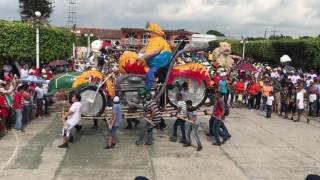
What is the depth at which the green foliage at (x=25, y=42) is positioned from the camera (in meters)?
28.3

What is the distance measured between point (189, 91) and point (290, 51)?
30.0 m

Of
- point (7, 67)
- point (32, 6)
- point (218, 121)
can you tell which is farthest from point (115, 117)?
point (32, 6)

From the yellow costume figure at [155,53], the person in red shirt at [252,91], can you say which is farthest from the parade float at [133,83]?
the person in red shirt at [252,91]

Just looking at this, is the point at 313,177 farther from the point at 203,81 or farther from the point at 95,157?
the point at 203,81

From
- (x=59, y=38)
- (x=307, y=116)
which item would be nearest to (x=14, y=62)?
(x=59, y=38)

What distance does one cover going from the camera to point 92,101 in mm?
14250

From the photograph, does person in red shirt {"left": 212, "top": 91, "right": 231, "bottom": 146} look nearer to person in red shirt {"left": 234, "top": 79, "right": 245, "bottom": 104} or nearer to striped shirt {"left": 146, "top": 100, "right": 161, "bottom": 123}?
striped shirt {"left": 146, "top": 100, "right": 161, "bottom": 123}

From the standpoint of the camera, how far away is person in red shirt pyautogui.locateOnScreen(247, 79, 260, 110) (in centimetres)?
2241

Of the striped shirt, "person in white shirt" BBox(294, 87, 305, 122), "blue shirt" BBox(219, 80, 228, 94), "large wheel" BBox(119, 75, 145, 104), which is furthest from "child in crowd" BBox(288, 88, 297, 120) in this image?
the striped shirt

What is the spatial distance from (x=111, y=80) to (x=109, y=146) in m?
2.20

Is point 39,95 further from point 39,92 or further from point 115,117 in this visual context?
point 115,117

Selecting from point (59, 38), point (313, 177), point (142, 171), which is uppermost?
point (59, 38)

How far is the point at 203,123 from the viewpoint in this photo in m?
18.2

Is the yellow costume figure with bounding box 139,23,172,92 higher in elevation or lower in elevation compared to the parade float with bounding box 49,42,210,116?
higher
